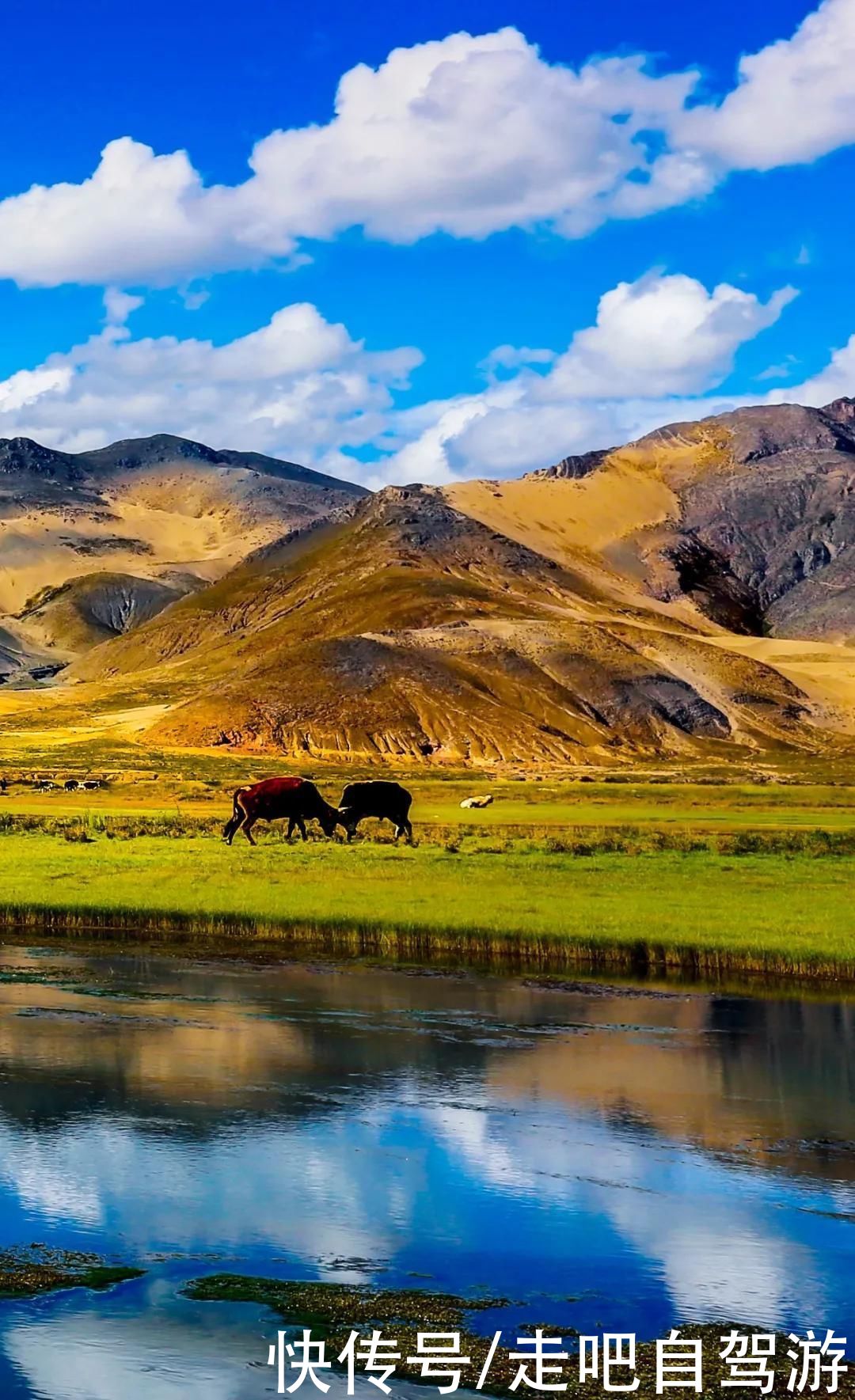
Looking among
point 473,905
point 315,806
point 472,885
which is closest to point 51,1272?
point 473,905

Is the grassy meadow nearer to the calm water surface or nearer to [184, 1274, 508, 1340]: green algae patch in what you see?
the calm water surface

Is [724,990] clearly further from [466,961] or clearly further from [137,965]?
[137,965]

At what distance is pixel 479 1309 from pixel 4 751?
11978 cm

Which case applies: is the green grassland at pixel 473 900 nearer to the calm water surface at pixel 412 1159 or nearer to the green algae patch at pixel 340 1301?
the calm water surface at pixel 412 1159

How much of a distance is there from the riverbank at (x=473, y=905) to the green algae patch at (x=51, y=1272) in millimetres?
23912

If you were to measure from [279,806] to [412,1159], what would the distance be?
43763 millimetres

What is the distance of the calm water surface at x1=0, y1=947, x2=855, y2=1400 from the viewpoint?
18.0 meters

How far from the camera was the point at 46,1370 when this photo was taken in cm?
1634

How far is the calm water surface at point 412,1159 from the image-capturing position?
59.1 ft

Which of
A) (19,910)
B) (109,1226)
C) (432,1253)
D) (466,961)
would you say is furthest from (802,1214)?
(19,910)

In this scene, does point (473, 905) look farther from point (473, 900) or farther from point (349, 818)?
point (349, 818)

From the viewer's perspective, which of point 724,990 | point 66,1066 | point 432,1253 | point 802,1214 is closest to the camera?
point 432,1253

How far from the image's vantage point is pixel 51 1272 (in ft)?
61.8

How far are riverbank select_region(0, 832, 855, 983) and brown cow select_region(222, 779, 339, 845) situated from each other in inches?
247
